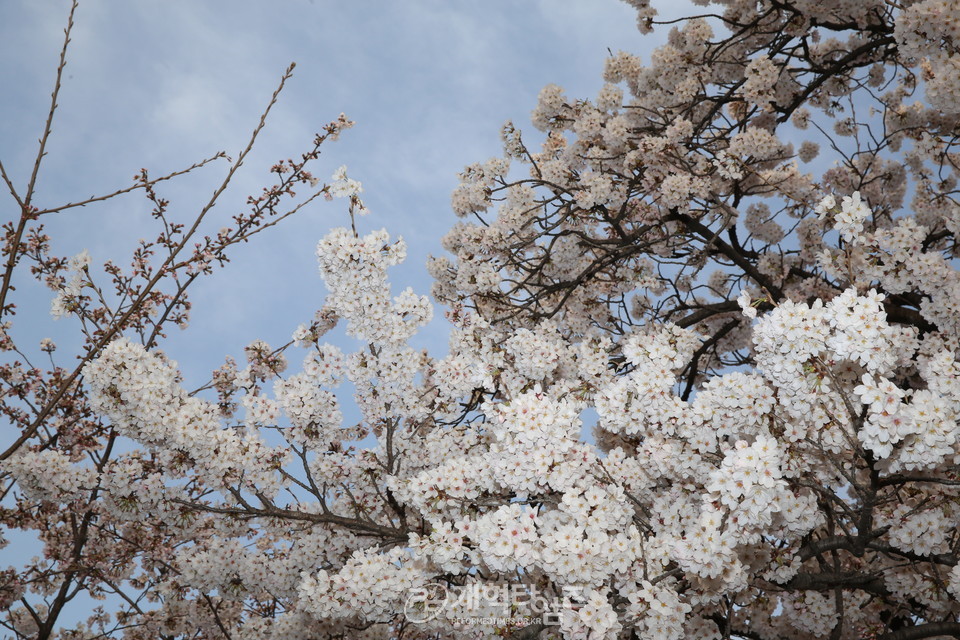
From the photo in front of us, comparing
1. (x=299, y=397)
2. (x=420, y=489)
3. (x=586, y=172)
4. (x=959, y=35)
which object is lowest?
(x=420, y=489)

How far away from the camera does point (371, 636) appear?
6734 millimetres

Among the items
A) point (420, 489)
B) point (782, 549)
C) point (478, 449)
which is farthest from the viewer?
point (478, 449)

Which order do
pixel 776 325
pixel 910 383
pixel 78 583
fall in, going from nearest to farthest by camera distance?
pixel 776 325
pixel 78 583
pixel 910 383

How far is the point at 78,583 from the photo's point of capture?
21.9ft

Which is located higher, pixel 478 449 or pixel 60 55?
pixel 60 55

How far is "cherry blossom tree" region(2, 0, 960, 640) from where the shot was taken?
4.38 meters

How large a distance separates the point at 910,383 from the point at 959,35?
313cm

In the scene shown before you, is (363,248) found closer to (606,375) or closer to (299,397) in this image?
(299,397)

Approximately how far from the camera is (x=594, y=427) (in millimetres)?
8570

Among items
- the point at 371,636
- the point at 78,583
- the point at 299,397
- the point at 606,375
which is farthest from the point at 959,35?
the point at 78,583

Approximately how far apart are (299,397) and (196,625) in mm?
3215

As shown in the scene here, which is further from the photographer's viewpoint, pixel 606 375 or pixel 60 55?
pixel 606 375

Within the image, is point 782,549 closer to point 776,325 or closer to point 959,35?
point 776,325

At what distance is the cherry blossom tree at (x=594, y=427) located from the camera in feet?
14.4
